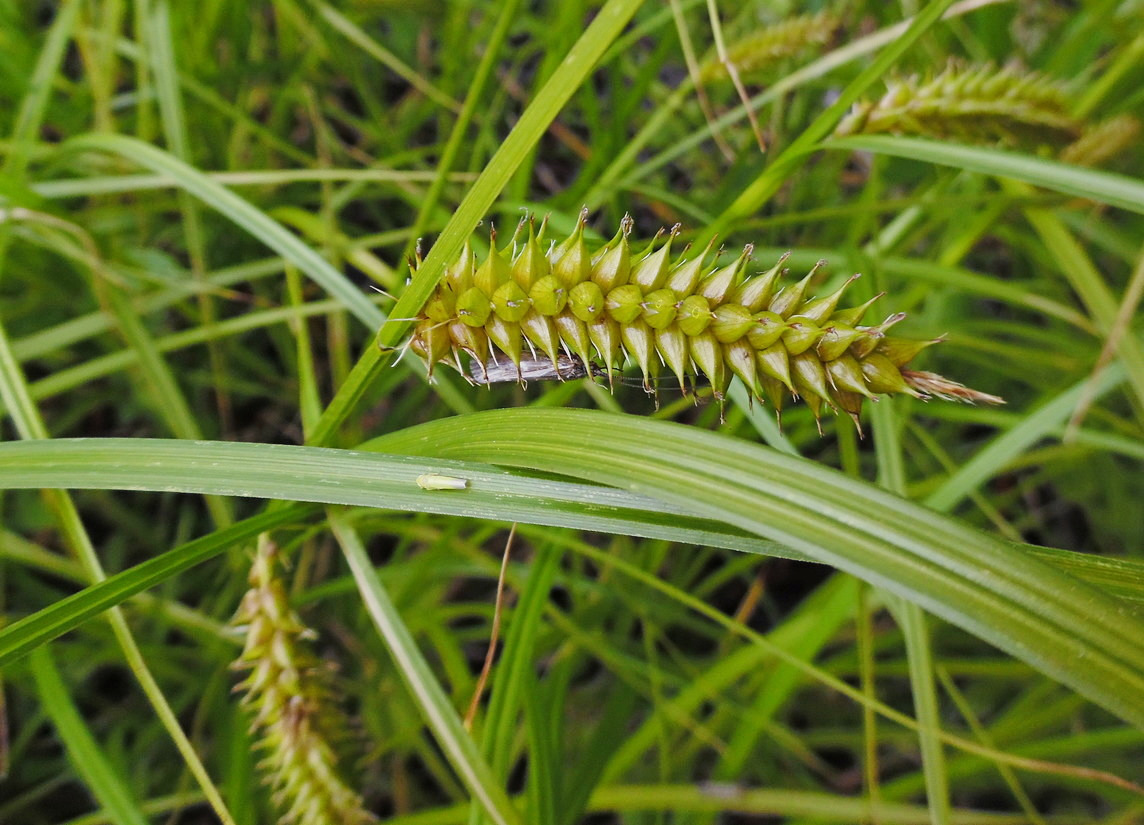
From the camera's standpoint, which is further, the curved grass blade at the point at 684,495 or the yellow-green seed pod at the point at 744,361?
the yellow-green seed pod at the point at 744,361

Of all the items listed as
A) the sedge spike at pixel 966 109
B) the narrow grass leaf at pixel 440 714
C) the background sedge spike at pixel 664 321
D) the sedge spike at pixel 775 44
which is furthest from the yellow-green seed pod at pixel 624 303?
the sedge spike at pixel 775 44

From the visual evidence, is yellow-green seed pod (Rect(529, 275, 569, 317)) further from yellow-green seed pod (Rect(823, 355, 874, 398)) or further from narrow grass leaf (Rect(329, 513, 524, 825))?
narrow grass leaf (Rect(329, 513, 524, 825))

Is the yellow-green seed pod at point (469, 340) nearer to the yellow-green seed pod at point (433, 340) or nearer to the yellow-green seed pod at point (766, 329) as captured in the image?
the yellow-green seed pod at point (433, 340)

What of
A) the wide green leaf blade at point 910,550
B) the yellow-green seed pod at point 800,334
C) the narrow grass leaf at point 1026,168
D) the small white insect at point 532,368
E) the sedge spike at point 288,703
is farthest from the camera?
the sedge spike at point 288,703

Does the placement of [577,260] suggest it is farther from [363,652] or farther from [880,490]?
[363,652]

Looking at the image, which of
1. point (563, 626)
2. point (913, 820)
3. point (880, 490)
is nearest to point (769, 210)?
point (563, 626)

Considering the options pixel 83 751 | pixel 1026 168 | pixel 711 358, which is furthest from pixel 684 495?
pixel 83 751
